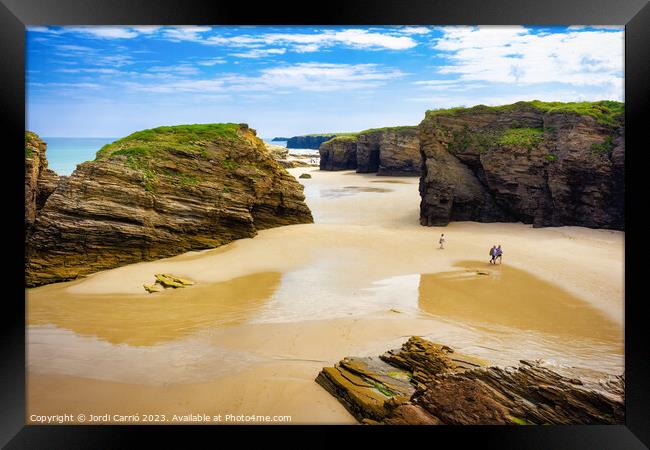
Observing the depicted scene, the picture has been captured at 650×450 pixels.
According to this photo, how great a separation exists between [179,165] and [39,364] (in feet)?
39.4

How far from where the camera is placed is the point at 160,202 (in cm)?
1692

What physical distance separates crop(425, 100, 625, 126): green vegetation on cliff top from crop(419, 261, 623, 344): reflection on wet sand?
7424mm

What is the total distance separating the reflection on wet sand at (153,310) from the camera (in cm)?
964

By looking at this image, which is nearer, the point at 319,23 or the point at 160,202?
the point at 319,23

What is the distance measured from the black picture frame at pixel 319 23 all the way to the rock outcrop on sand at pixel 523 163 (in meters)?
11.2

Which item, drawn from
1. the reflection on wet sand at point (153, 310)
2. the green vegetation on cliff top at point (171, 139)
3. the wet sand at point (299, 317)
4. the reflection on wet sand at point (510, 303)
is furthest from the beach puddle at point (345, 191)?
the reflection on wet sand at point (153, 310)

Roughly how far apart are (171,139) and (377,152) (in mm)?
36612

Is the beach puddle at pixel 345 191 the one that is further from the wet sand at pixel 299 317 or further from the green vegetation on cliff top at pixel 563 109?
the wet sand at pixel 299 317

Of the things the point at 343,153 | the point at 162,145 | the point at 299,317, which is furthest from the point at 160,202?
the point at 343,153

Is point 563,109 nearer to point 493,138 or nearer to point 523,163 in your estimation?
point 523,163

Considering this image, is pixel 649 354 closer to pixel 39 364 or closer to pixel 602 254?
pixel 602 254

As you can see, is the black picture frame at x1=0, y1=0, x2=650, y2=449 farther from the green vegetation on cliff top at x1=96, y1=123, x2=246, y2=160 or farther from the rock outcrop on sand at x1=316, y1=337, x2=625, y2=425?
the green vegetation on cliff top at x1=96, y1=123, x2=246, y2=160

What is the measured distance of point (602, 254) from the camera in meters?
11.9

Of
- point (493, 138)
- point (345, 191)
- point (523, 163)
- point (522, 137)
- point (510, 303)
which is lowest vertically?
point (510, 303)
